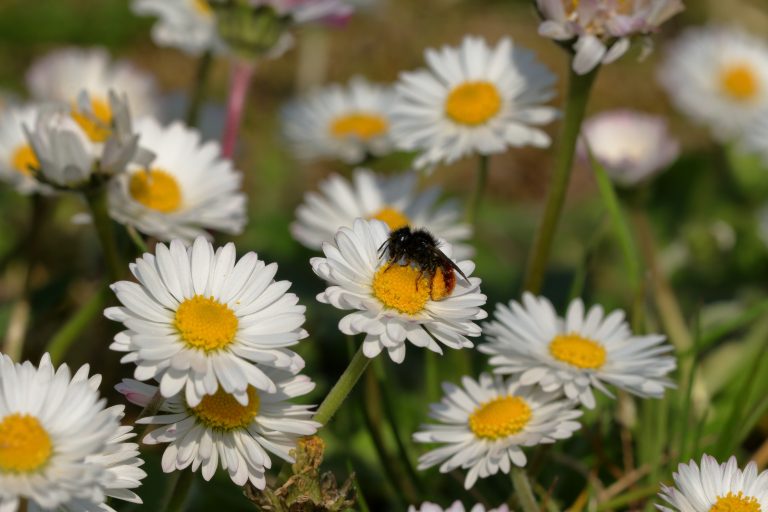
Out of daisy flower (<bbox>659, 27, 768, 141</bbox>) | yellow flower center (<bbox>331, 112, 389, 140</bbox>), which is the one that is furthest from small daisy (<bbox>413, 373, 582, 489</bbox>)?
daisy flower (<bbox>659, 27, 768, 141</bbox>)

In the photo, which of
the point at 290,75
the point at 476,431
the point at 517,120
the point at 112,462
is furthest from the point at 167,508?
the point at 290,75

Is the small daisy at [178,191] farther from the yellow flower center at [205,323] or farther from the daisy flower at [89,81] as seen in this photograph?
the daisy flower at [89,81]

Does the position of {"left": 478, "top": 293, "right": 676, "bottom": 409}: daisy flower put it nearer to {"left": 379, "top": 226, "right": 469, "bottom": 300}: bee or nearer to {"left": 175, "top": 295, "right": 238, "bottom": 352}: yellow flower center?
{"left": 379, "top": 226, "right": 469, "bottom": 300}: bee

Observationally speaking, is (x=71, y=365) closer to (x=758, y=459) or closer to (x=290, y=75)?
(x=758, y=459)

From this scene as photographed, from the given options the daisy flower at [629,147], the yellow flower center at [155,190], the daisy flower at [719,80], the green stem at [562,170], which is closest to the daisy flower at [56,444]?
the yellow flower center at [155,190]

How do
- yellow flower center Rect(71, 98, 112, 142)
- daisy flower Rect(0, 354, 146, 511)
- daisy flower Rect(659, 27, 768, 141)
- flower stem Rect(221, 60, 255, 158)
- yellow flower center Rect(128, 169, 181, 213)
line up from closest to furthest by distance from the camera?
daisy flower Rect(0, 354, 146, 511) < yellow flower center Rect(71, 98, 112, 142) < yellow flower center Rect(128, 169, 181, 213) < flower stem Rect(221, 60, 255, 158) < daisy flower Rect(659, 27, 768, 141)
